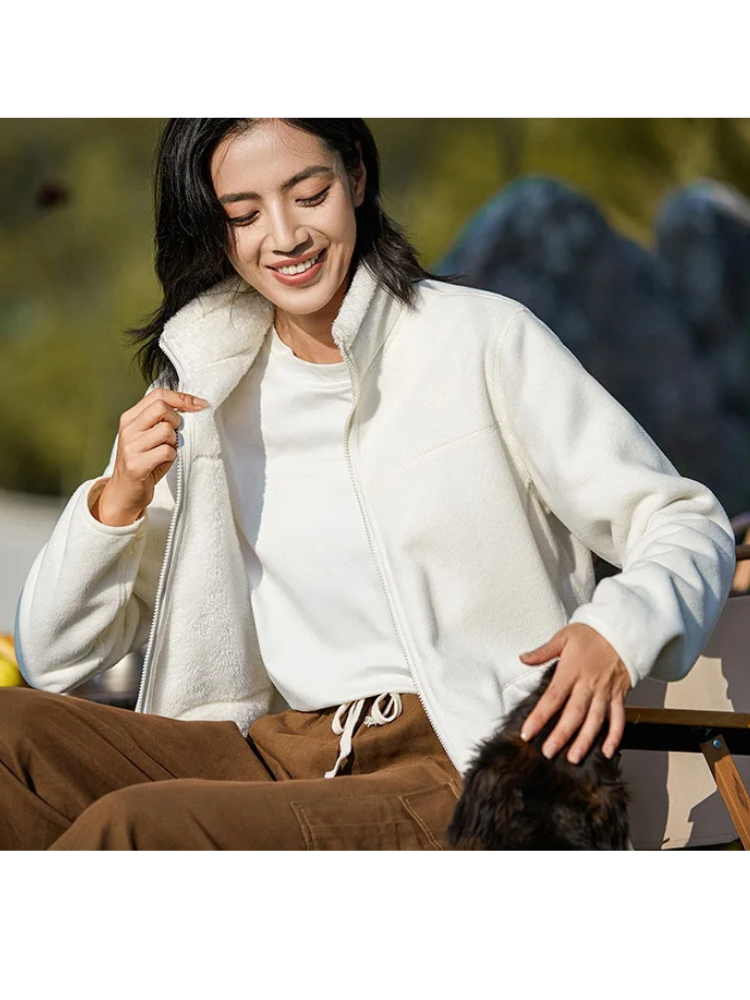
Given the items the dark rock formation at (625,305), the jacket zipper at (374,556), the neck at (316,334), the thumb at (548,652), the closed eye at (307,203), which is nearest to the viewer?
the thumb at (548,652)

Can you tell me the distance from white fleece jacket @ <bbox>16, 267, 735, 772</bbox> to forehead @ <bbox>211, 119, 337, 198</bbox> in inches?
7.4

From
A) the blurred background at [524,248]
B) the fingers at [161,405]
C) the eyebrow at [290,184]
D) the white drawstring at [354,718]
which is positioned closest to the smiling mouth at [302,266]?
the eyebrow at [290,184]

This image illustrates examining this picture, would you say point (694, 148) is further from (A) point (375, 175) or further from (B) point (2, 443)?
(A) point (375, 175)

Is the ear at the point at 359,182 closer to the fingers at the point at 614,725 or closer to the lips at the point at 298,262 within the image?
the lips at the point at 298,262

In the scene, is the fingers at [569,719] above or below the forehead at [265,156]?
below

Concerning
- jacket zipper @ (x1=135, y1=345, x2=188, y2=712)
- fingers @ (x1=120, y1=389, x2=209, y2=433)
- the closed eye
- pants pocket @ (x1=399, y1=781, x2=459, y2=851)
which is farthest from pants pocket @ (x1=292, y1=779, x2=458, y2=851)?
the closed eye

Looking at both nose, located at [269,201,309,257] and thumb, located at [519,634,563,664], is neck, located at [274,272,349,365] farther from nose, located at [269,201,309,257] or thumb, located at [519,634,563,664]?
thumb, located at [519,634,563,664]

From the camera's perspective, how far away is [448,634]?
1910 mm

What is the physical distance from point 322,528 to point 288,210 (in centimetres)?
47

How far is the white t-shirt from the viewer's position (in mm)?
1986

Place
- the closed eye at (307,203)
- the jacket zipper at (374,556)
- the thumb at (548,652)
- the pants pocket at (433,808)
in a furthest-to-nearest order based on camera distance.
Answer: the closed eye at (307,203) → the jacket zipper at (374,556) → the pants pocket at (433,808) → the thumb at (548,652)

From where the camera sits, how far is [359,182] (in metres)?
2.06

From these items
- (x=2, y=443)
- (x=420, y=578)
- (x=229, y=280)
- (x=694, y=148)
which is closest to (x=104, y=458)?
(x=2, y=443)

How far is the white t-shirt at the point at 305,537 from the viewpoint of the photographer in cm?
199
